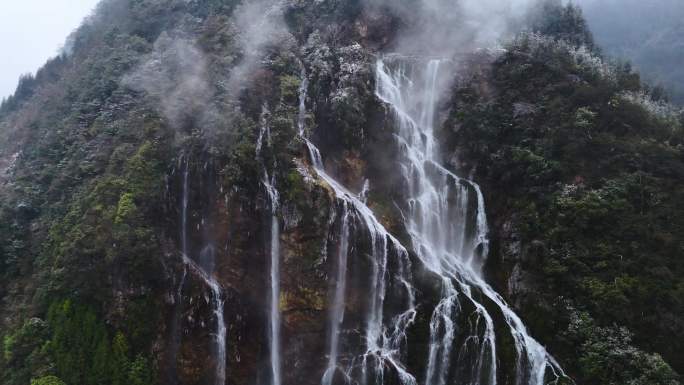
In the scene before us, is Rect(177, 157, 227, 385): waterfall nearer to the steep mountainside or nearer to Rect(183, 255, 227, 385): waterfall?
Rect(183, 255, 227, 385): waterfall

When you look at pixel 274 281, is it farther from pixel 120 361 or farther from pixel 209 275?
pixel 120 361

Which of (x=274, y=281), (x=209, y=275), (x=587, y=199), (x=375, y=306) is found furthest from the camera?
(x=209, y=275)

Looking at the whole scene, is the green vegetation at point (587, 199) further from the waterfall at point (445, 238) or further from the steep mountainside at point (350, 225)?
the waterfall at point (445, 238)

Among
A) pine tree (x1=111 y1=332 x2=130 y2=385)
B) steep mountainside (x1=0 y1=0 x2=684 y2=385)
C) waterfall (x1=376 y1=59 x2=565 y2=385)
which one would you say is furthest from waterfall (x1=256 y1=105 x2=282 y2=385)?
waterfall (x1=376 y1=59 x2=565 y2=385)

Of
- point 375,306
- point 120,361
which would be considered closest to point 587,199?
point 375,306

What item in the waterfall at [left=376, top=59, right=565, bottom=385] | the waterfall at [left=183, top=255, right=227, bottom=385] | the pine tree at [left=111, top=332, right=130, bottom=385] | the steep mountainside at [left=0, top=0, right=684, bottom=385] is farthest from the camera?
the waterfall at [left=183, top=255, right=227, bottom=385]
